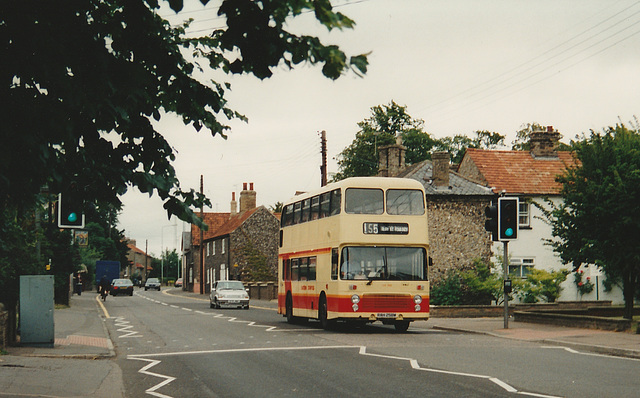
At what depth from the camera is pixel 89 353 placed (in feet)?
53.9

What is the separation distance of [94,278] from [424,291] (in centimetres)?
7880

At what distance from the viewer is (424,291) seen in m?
22.9

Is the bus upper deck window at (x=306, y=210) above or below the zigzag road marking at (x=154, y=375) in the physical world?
above

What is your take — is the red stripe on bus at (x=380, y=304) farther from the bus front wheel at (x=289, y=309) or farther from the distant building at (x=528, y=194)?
the distant building at (x=528, y=194)

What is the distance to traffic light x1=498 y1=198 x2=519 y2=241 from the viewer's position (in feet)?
76.0

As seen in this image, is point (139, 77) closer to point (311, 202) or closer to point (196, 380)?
point (196, 380)

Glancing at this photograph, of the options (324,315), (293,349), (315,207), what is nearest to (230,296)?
(315,207)

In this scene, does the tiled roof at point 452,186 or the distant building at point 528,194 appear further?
the distant building at point 528,194

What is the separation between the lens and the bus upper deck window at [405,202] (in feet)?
75.2

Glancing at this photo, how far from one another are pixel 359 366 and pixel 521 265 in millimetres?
30795

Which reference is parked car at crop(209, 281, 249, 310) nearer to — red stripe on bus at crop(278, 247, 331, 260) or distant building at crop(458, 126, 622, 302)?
red stripe on bus at crop(278, 247, 331, 260)

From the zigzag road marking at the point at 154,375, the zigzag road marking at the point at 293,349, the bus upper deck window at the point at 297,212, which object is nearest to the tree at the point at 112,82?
the zigzag road marking at the point at 154,375

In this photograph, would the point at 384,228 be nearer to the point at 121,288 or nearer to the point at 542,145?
the point at 542,145

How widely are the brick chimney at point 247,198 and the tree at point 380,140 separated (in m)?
8.45
